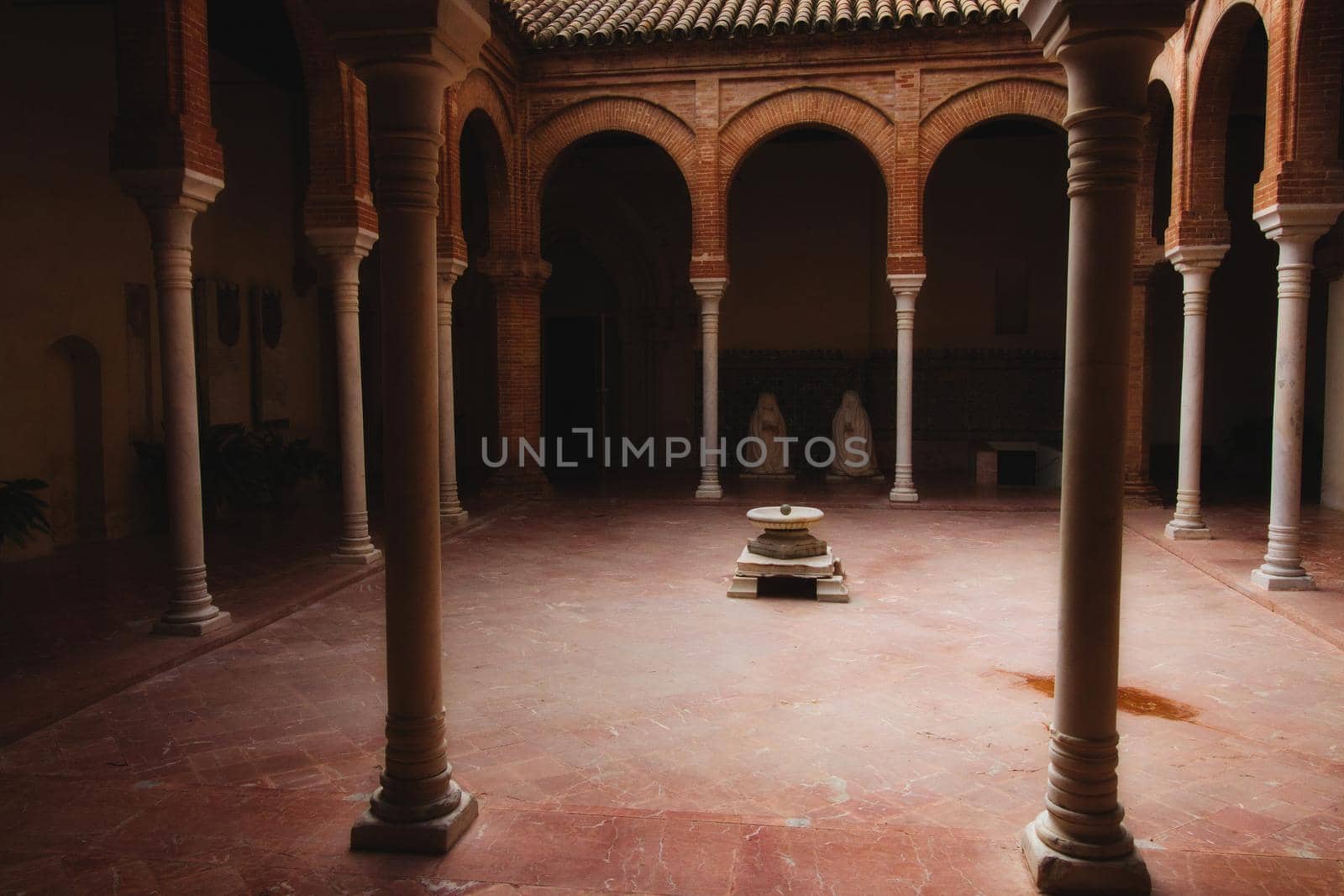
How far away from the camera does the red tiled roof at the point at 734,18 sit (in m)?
12.4

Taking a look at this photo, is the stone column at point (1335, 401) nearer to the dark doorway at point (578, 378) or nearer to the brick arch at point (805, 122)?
the brick arch at point (805, 122)

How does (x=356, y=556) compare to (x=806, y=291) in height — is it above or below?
below

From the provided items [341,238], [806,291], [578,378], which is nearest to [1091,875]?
[341,238]

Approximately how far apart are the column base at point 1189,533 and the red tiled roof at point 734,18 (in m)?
6.49

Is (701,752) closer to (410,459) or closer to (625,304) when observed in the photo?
(410,459)

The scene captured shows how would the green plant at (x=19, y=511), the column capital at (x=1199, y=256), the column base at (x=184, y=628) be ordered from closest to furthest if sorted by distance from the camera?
the column base at (x=184, y=628) < the green plant at (x=19, y=511) < the column capital at (x=1199, y=256)

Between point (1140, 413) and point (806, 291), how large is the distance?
673 cm

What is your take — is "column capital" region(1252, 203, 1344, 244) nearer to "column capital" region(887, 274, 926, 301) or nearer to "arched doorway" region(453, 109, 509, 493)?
"column capital" region(887, 274, 926, 301)

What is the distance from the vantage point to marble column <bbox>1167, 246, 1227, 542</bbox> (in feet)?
32.2

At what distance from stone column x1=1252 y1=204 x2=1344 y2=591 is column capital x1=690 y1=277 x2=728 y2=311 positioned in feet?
21.9

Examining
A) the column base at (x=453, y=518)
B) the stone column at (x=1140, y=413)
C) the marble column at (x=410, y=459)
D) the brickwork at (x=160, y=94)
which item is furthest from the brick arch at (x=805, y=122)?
the marble column at (x=410, y=459)

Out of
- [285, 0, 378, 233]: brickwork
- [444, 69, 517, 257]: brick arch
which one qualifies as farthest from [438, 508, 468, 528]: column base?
[285, 0, 378, 233]: brickwork

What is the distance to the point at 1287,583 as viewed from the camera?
7738mm

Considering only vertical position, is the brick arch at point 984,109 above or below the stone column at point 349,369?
above
